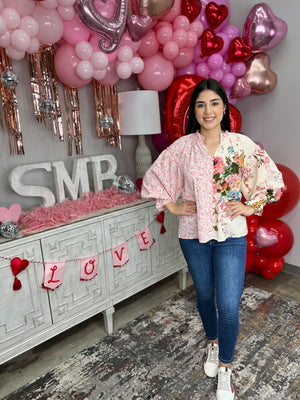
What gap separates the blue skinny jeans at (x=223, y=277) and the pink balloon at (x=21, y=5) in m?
1.43

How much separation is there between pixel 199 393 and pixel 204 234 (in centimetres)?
84

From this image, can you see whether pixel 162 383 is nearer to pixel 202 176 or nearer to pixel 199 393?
pixel 199 393

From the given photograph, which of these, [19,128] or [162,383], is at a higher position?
[19,128]

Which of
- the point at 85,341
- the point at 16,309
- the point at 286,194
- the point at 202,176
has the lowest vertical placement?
the point at 85,341

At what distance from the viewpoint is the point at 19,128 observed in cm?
201

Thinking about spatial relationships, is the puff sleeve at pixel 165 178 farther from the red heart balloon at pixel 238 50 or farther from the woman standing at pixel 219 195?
the red heart balloon at pixel 238 50

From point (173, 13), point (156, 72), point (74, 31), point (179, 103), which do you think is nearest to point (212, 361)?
point (179, 103)

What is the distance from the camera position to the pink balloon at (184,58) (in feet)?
7.84

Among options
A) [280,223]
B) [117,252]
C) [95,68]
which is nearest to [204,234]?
[117,252]

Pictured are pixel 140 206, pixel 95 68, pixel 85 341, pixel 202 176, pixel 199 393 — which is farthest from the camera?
pixel 140 206

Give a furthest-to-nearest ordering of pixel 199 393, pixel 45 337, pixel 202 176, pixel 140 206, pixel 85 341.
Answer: pixel 140 206 → pixel 85 341 → pixel 45 337 → pixel 199 393 → pixel 202 176

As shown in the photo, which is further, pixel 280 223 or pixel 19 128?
pixel 280 223

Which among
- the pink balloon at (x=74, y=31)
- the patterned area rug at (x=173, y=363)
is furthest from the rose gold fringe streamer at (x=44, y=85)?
the patterned area rug at (x=173, y=363)

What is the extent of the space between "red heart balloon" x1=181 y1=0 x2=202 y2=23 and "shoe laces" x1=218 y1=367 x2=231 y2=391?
7.59 feet
